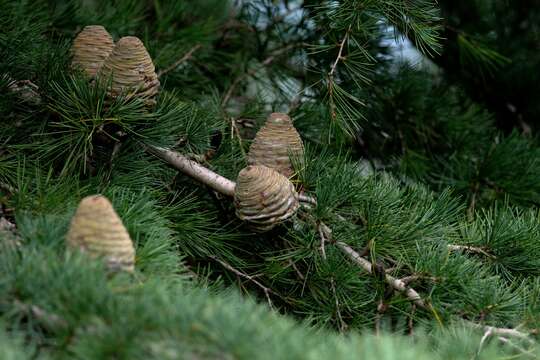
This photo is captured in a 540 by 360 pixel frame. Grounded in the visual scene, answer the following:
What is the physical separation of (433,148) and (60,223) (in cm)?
83

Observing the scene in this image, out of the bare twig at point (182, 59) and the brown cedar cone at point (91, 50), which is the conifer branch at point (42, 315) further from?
the bare twig at point (182, 59)

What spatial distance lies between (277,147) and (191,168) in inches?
4.1

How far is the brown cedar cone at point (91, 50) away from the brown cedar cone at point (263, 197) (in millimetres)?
229

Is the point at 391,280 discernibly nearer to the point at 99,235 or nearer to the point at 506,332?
the point at 506,332

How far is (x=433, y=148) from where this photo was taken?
1.32 meters

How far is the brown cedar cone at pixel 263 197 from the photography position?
0.78 metres

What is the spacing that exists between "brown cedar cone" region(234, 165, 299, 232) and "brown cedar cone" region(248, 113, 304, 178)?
5 cm

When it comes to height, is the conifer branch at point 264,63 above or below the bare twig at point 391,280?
above

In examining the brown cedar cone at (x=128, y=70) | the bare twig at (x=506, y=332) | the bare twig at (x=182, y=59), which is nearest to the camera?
the bare twig at (x=506, y=332)

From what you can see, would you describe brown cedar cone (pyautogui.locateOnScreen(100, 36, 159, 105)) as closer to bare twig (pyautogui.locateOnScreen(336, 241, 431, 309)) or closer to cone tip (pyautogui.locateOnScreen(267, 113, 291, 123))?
cone tip (pyautogui.locateOnScreen(267, 113, 291, 123))

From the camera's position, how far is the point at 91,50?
2.85 ft

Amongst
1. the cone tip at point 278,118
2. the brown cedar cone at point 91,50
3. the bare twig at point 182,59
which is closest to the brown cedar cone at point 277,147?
the cone tip at point 278,118

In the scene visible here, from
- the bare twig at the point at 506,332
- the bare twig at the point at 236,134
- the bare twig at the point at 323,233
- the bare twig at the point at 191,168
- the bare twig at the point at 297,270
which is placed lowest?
the bare twig at the point at 297,270

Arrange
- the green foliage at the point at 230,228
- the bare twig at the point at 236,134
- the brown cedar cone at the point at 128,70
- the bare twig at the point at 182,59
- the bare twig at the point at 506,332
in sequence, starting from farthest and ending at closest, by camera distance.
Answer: the bare twig at the point at 182,59 < the bare twig at the point at 236,134 < the brown cedar cone at the point at 128,70 < the bare twig at the point at 506,332 < the green foliage at the point at 230,228
